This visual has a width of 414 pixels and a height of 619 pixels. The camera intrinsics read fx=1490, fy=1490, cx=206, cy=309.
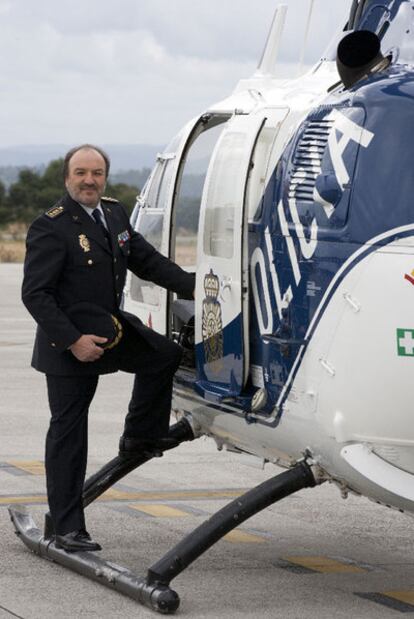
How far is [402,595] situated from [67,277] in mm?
2280

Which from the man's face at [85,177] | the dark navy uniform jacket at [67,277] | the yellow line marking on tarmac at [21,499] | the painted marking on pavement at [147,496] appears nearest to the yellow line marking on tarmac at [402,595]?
the dark navy uniform jacket at [67,277]

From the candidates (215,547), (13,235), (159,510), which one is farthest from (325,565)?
(13,235)

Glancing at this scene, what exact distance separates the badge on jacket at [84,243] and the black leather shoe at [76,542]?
4.76ft

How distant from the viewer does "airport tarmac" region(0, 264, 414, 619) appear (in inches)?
275

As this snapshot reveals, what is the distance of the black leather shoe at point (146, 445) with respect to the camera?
8.06 meters

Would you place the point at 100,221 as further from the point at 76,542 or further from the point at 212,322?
the point at 76,542

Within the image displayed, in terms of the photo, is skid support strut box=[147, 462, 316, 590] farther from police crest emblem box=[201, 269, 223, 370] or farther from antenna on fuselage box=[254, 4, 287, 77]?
antenna on fuselage box=[254, 4, 287, 77]

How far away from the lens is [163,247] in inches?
325

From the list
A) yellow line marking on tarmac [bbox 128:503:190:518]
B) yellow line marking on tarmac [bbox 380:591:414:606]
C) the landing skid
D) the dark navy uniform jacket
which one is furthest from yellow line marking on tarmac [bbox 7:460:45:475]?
yellow line marking on tarmac [bbox 380:591:414:606]

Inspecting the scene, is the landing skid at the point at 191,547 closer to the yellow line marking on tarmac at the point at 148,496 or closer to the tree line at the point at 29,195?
the yellow line marking on tarmac at the point at 148,496

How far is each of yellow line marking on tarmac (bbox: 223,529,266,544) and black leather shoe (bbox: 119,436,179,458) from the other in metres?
0.74

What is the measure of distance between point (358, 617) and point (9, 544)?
2.33 m

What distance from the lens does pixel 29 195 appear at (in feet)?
264

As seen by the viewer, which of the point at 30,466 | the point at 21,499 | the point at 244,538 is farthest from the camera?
the point at 30,466
